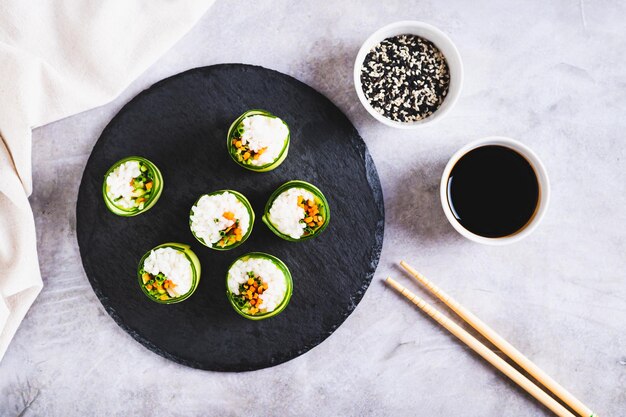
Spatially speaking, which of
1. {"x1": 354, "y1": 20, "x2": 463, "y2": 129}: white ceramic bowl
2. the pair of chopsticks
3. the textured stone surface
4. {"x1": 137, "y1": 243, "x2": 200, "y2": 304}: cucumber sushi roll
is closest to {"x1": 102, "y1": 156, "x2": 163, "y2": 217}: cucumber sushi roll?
{"x1": 137, "y1": 243, "x2": 200, "y2": 304}: cucumber sushi roll

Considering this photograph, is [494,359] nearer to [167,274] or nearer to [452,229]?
[452,229]

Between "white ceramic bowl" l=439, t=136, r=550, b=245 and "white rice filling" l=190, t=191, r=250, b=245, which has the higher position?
"white rice filling" l=190, t=191, r=250, b=245

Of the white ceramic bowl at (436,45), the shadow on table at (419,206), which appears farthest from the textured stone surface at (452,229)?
the white ceramic bowl at (436,45)

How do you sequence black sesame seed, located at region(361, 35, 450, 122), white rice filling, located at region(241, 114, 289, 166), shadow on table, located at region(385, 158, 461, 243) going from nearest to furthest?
white rice filling, located at region(241, 114, 289, 166) < black sesame seed, located at region(361, 35, 450, 122) < shadow on table, located at region(385, 158, 461, 243)

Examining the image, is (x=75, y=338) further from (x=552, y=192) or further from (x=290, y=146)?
(x=552, y=192)

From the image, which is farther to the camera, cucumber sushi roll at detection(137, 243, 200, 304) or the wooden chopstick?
the wooden chopstick

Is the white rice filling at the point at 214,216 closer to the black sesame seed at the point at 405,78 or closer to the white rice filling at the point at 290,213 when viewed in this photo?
the white rice filling at the point at 290,213

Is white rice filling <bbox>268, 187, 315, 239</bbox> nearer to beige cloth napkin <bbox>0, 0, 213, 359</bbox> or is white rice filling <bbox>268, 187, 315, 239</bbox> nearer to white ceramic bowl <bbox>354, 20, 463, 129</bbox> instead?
white ceramic bowl <bbox>354, 20, 463, 129</bbox>

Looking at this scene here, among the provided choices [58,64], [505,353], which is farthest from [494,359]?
[58,64]
